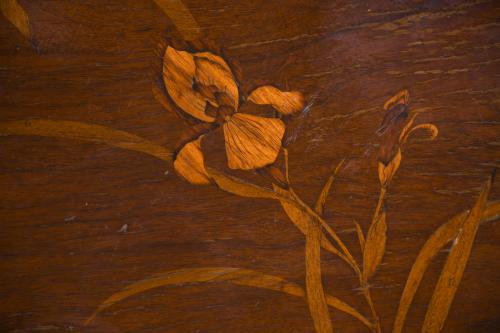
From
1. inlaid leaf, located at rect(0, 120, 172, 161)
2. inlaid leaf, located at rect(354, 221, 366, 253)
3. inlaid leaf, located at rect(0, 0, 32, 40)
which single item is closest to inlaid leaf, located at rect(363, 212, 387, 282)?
inlaid leaf, located at rect(354, 221, 366, 253)

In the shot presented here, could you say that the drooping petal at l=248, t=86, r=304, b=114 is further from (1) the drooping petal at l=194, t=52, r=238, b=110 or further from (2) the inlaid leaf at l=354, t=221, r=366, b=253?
(2) the inlaid leaf at l=354, t=221, r=366, b=253

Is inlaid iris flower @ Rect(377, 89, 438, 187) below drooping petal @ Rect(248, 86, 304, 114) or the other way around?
below

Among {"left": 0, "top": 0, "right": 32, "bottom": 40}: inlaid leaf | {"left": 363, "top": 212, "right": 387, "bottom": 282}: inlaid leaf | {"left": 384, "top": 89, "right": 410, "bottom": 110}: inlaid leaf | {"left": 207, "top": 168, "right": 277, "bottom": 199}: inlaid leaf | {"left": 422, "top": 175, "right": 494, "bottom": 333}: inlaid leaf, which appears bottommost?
{"left": 422, "top": 175, "right": 494, "bottom": 333}: inlaid leaf

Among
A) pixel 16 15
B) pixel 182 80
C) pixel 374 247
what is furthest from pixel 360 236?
pixel 16 15

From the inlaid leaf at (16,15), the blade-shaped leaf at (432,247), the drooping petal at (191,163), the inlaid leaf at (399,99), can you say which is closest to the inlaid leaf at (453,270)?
the blade-shaped leaf at (432,247)

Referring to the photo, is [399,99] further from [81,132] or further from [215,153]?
[81,132]

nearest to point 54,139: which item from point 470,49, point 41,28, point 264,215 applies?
point 41,28

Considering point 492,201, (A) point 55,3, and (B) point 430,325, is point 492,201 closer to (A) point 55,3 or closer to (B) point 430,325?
(B) point 430,325

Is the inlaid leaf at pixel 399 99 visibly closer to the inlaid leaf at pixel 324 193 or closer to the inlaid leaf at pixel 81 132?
the inlaid leaf at pixel 324 193
